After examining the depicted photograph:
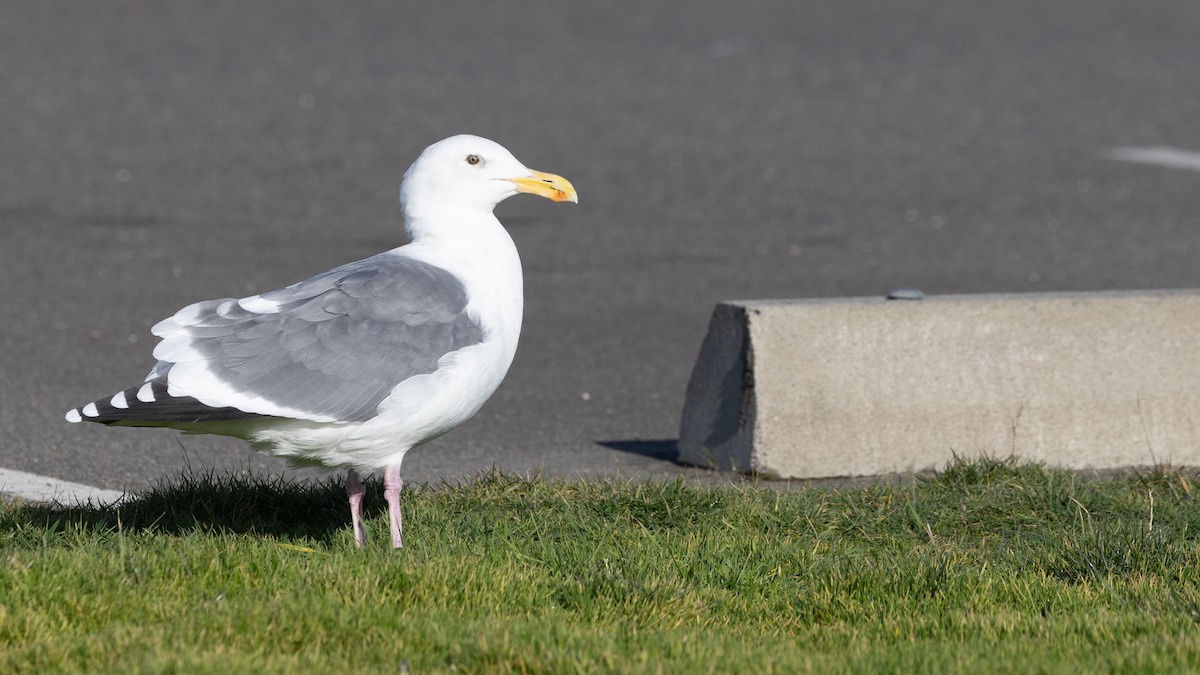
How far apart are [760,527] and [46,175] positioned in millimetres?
10354

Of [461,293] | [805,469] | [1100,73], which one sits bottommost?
[805,469]

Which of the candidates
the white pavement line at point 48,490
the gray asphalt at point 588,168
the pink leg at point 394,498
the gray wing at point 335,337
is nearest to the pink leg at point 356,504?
the pink leg at point 394,498

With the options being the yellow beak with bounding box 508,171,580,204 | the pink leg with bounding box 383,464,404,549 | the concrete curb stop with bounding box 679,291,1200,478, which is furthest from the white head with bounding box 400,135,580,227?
the concrete curb stop with bounding box 679,291,1200,478

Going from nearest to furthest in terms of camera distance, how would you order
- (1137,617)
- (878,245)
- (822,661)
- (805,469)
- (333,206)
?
(822,661)
(1137,617)
(805,469)
(878,245)
(333,206)

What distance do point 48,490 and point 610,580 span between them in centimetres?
276

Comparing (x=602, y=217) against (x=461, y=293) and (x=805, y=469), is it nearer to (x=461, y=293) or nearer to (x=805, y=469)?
(x=805, y=469)

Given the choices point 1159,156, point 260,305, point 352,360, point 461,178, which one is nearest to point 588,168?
point 1159,156

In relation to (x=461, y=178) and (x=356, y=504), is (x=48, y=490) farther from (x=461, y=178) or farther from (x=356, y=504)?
(x=461, y=178)

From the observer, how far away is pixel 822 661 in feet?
13.8

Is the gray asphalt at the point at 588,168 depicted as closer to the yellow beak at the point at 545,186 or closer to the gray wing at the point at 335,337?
the yellow beak at the point at 545,186

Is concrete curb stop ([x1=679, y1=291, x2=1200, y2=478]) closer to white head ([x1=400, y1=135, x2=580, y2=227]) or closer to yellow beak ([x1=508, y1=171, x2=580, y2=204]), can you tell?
yellow beak ([x1=508, y1=171, x2=580, y2=204])

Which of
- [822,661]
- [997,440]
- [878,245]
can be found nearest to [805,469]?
[997,440]

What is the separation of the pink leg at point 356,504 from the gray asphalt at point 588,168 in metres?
1.31

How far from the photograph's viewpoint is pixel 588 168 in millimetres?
15078
